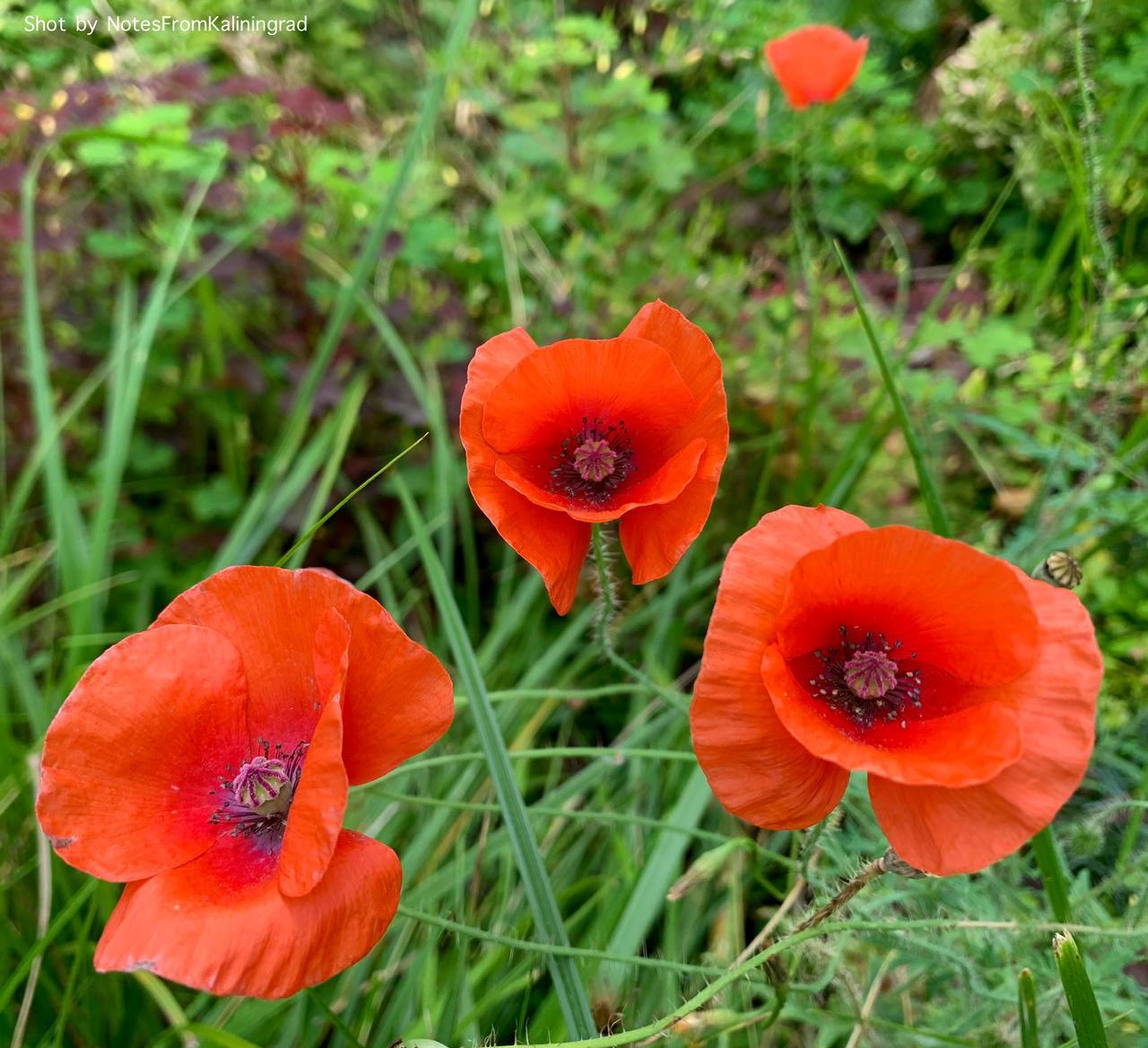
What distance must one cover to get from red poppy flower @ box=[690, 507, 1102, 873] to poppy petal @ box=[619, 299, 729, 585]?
3.5 inches

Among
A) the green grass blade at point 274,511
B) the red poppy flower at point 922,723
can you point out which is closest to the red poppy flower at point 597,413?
the red poppy flower at point 922,723

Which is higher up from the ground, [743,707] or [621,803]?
[743,707]

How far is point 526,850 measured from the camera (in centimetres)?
92

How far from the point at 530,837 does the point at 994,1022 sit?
732 mm

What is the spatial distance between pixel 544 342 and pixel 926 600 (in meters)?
1.60

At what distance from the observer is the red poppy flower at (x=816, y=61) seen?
Result: 1665 mm

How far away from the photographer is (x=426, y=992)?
1196 millimetres

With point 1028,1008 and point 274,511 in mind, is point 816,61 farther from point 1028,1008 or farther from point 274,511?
point 1028,1008

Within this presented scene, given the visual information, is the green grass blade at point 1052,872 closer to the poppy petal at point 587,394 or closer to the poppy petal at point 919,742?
the poppy petal at point 919,742

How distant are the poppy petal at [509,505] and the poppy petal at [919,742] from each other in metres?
0.22

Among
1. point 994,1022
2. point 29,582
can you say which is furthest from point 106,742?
point 29,582

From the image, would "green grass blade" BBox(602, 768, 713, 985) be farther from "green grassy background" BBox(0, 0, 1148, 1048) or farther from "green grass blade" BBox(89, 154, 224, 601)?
"green grass blade" BBox(89, 154, 224, 601)

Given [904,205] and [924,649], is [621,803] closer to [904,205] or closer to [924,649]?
[924,649]

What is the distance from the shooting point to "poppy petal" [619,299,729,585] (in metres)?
0.82
